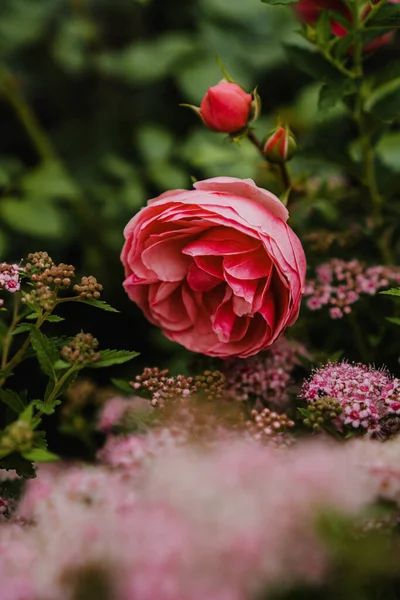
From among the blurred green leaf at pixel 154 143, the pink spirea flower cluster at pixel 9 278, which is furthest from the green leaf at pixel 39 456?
the blurred green leaf at pixel 154 143

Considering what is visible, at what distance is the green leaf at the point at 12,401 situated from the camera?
1.97 ft

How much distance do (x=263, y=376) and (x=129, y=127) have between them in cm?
89

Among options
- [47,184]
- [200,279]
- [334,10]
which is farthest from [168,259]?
[47,184]

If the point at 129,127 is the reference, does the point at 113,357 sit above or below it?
above

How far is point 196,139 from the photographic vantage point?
1.22m

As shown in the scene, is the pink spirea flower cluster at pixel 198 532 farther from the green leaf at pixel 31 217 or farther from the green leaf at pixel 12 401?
the green leaf at pixel 31 217

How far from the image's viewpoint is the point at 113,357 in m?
0.62

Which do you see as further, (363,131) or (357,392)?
(363,131)

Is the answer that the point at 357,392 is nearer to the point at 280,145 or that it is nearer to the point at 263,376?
the point at 263,376

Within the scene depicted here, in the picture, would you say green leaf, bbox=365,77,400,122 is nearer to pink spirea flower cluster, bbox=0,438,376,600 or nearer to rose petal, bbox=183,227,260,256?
rose petal, bbox=183,227,260,256

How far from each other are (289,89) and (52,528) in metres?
1.20

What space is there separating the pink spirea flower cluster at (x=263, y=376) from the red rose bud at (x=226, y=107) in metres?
0.23

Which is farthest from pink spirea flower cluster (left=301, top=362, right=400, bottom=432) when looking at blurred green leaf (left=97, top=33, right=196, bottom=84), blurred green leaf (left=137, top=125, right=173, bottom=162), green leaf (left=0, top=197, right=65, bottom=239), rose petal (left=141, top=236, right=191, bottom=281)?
blurred green leaf (left=97, top=33, right=196, bottom=84)

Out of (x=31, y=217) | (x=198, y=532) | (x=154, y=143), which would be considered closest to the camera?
(x=198, y=532)
